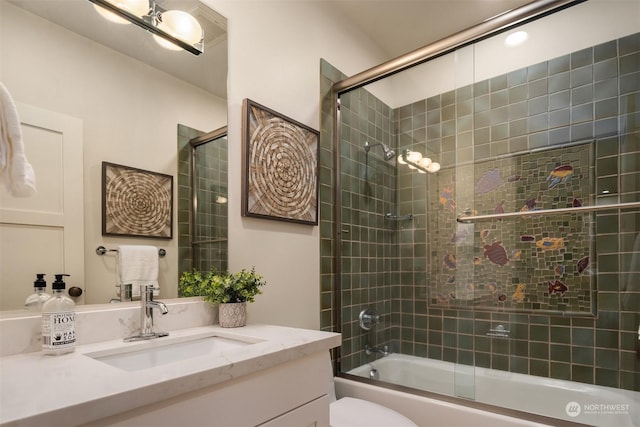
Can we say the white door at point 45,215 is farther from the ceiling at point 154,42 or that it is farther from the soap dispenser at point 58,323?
the ceiling at point 154,42

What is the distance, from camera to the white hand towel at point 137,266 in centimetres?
115

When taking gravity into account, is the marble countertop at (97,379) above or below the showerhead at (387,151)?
below

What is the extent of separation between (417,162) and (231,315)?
1.64 meters

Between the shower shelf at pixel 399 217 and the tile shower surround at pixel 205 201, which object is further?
the shower shelf at pixel 399 217

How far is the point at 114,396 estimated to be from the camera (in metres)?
0.63

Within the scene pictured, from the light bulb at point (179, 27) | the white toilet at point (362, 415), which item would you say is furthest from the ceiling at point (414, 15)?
the white toilet at point (362, 415)

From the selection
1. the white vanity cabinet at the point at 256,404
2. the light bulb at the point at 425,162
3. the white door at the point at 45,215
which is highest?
the light bulb at the point at 425,162

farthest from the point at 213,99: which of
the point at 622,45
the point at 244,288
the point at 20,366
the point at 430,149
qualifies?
the point at 622,45

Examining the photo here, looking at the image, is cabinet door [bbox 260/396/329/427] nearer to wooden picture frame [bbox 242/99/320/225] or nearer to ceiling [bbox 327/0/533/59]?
wooden picture frame [bbox 242/99/320/225]

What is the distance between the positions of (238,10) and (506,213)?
181 cm

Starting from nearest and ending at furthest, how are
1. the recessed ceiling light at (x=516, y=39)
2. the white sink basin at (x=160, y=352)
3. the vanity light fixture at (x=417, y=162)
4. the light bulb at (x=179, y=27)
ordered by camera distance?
the white sink basin at (x=160, y=352), the light bulb at (x=179, y=27), the recessed ceiling light at (x=516, y=39), the vanity light fixture at (x=417, y=162)

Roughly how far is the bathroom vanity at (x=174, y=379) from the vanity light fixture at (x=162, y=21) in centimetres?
94

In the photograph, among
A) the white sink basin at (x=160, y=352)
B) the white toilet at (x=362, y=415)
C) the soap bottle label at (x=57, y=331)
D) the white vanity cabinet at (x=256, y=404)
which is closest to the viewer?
the white vanity cabinet at (x=256, y=404)

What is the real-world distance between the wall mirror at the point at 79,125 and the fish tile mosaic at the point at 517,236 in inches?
66.4
